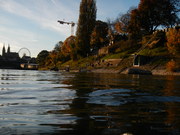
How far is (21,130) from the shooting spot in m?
3.91

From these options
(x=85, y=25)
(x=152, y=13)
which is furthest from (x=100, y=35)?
(x=152, y=13)

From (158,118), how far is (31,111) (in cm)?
300

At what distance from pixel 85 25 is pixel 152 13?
2507cm

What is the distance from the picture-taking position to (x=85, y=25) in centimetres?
8644

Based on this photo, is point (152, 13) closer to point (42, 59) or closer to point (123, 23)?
point (123, 23)

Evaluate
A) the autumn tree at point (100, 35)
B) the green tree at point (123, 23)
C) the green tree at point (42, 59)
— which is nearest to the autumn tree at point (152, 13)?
the green tree at point (123, 23)

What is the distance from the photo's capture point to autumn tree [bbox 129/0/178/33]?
74125mm

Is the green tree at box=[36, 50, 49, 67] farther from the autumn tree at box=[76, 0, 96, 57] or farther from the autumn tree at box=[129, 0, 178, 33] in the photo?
the autumn tree at box=[129, 0, 178, 33]

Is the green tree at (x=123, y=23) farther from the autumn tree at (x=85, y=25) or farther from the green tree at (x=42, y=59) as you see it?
the green tree at (x=42, y=59)

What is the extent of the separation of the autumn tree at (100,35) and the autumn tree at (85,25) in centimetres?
1078

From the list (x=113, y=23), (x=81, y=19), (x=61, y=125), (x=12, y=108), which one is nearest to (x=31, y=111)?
(x=12, y=108)

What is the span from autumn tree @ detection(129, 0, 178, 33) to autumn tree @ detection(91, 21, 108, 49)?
76.7ft

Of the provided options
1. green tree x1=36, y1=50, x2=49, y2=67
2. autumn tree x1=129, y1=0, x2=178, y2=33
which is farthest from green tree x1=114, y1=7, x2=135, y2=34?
green tree x1=36, y1=50, x2=49, y2=67

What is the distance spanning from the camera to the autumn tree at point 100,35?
9838cm
